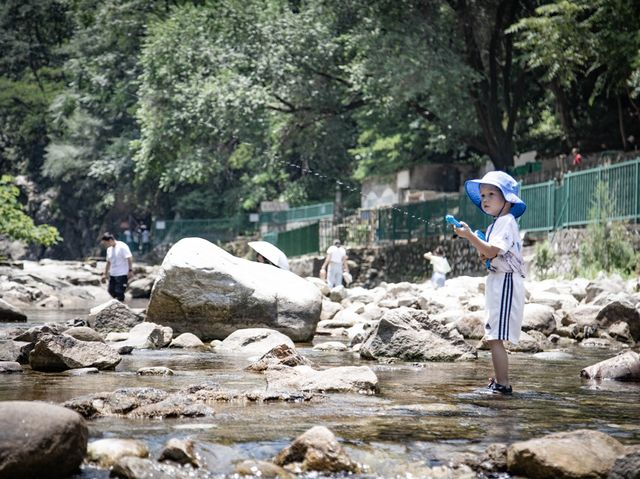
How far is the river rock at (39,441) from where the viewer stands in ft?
14.4

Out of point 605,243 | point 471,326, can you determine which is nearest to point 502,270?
point 471,326

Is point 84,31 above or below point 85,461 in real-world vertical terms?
above

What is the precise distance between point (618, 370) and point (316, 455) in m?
4.49

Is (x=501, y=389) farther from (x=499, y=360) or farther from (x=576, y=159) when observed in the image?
(x=576, y=159)

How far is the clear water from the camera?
5.09 metres

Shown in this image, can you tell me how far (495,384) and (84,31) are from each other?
154 ft

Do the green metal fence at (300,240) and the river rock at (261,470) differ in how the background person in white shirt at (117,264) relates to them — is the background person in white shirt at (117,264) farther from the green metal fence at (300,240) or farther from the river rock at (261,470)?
the green metal fence at (300,240)

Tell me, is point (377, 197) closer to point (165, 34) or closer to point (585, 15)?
point (165, 34)

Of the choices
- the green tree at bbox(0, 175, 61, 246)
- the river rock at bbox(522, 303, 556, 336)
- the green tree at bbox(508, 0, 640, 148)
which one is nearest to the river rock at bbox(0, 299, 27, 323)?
the river rock at bbox(522, 303, 556, 336)

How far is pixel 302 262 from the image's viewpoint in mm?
35906

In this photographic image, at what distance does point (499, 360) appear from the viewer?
23.8 feet

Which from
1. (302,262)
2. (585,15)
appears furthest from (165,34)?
(585,15)

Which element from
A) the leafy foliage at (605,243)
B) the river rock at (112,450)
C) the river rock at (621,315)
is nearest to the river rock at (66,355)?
the river rock at (112,450)

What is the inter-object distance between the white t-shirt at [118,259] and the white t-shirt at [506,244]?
420 inches
